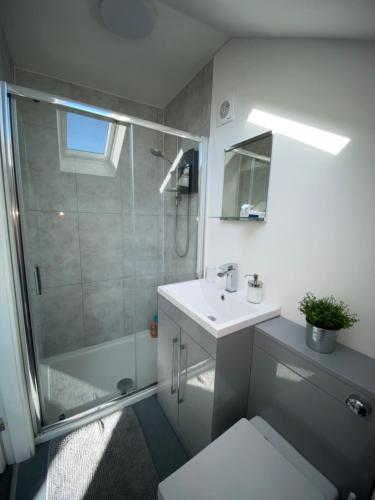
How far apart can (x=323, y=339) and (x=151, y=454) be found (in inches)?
48.5

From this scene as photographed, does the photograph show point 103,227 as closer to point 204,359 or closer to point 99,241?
point 99,241

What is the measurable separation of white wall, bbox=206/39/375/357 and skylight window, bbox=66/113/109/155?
1048 mm

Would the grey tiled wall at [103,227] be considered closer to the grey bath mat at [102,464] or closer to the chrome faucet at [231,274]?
the chrome faucet at [231,274]

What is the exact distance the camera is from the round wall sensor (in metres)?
1.07

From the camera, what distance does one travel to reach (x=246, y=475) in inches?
27.9

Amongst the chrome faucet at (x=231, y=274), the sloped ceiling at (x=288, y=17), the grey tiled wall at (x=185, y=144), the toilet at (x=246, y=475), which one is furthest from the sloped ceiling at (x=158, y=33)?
the toilet at (x=246, y=475)

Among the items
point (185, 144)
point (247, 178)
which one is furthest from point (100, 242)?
point (247, 178)

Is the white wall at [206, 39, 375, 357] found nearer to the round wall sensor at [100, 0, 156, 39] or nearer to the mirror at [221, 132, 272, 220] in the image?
the mirror at [221, 132, 272, 220]

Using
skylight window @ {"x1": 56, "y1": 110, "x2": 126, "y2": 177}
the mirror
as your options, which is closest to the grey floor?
the mirror

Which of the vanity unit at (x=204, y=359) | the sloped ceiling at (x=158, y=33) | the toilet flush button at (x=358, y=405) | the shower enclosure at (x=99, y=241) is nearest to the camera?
the toilet flush button at (x=358, y=405)

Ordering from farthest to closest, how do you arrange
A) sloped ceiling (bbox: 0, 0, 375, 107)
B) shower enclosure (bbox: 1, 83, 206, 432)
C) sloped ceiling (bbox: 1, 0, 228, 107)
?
shower enclosure (bbox: 1, 83, 206, 432) → sloped ceiling (bbox: 1, 0, 228, 107) → sloped ceiling (bbox: 0, 0, 375, 107)

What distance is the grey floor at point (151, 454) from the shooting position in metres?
1.06

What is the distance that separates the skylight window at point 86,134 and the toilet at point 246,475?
2.05 metres

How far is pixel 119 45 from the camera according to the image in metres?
1.36
